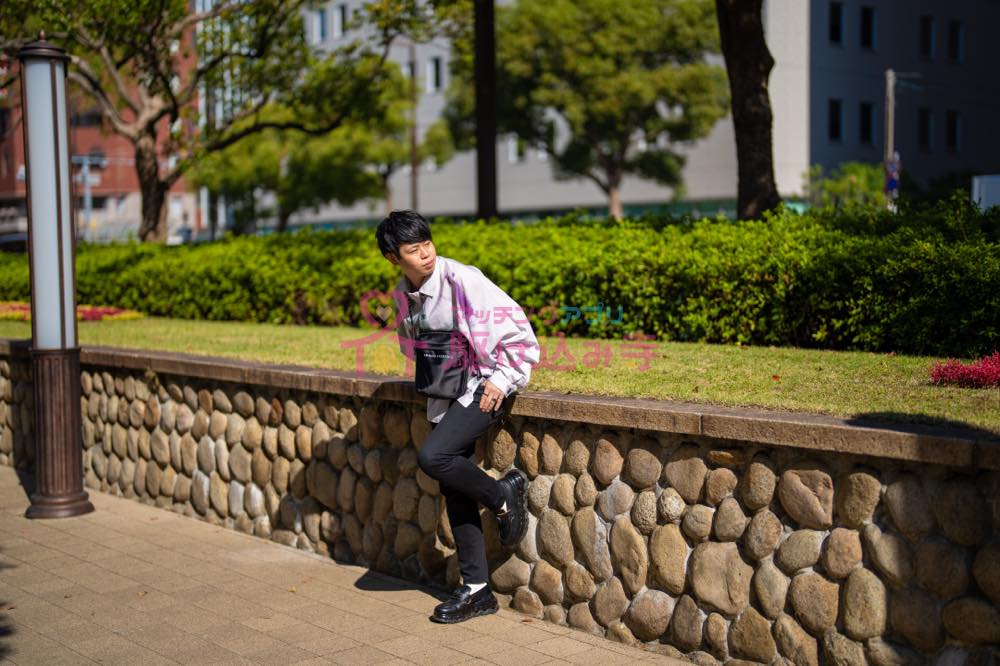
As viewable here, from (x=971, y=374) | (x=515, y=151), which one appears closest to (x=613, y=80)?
(x=515, y=151)

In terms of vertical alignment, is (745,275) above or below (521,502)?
above

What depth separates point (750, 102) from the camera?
34.6 feet

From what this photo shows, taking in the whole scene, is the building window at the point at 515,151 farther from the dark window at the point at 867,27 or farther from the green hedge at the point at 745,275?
the green hedge at the point at 745,275

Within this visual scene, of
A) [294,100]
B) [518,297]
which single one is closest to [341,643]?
[518,297]

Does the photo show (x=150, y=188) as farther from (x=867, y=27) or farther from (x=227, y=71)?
(x=867, y=27)

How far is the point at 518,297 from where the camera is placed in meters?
→ 10.0

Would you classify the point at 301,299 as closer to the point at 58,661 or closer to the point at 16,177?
the point at 58,661

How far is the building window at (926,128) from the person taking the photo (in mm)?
50375

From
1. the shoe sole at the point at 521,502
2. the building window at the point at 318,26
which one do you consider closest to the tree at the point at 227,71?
the shoe sole at the point at 521,502

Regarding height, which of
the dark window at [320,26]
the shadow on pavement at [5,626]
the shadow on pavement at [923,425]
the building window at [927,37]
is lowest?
the shadow on pavement at [5,626]

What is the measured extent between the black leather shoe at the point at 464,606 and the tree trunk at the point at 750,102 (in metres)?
5.57

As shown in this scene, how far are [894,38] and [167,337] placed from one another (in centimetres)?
4508

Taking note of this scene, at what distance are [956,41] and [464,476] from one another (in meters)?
52.8

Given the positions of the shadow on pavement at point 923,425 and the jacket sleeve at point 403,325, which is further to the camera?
the jacket sleeve at point 403,325
